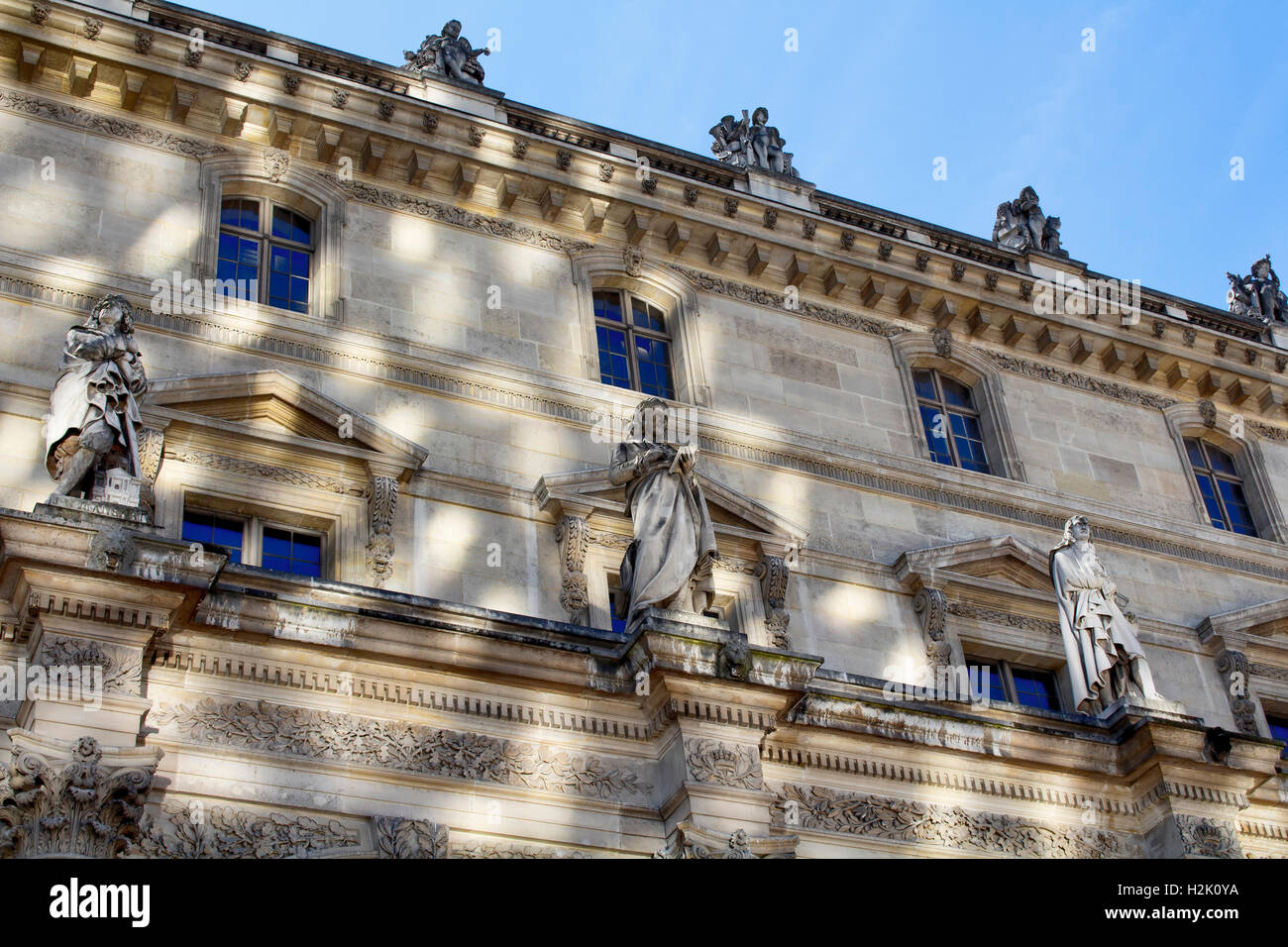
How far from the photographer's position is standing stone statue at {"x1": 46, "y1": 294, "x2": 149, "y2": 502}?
15539 millimetres

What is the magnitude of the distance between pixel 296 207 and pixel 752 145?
24.5ft

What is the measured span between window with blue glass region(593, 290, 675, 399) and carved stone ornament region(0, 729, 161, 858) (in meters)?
9.86

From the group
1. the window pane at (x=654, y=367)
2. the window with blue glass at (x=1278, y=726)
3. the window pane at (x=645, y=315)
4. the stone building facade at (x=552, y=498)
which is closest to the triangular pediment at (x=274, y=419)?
the stone building facade at (x=552, y=498)

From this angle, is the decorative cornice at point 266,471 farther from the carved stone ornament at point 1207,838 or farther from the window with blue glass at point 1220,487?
the window with blue glass at point 1220,487

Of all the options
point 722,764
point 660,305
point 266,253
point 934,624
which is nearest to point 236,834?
point 722,764

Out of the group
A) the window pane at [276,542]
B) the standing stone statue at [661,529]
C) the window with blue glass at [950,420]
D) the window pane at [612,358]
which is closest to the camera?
the standing stone statue at [661,529]

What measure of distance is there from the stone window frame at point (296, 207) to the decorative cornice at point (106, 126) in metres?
0.27

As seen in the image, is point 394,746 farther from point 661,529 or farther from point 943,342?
point 943,342

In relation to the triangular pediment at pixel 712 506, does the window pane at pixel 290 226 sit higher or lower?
higher

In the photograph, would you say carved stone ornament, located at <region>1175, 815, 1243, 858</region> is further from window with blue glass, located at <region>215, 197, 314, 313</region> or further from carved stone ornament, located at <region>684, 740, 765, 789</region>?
window with blue glass, located at <region>215, 197, 314, 313</region>

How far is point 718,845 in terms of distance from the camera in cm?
1562

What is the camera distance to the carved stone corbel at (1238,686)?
73.4ft

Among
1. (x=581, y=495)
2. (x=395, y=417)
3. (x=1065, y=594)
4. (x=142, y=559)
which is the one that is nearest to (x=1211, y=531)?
(x=1065, y=594)
